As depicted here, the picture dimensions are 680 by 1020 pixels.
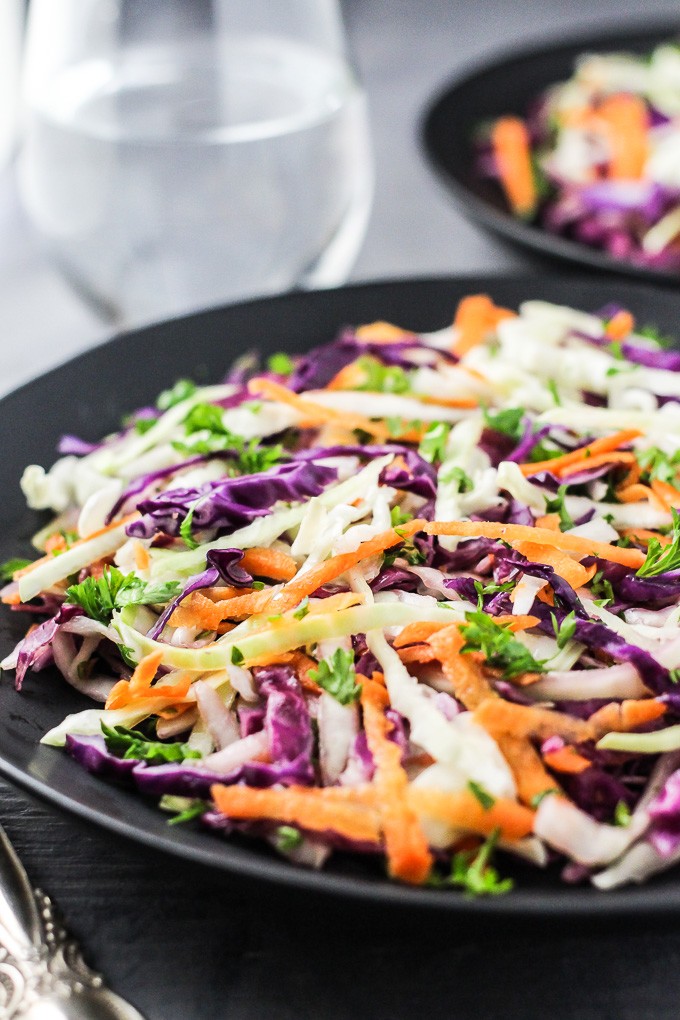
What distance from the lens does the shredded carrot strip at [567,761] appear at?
6.05 feet

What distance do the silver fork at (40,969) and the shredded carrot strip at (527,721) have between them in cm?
75

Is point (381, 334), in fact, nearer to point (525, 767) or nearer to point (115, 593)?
point (115, 593)

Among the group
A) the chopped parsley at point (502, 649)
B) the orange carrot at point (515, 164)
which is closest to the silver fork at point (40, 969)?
the chopped parsley at point (502, 649)

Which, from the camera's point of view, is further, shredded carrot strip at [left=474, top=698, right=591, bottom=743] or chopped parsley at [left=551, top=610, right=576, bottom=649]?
chopped parsley at [left=551, top=610, right=576, bottom=649]

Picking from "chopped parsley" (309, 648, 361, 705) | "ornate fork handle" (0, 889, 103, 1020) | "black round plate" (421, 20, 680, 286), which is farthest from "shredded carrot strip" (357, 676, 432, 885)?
"black round plate" (421, 20, 680, 286)

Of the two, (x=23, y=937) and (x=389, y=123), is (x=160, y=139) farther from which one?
(x=389, y=123)

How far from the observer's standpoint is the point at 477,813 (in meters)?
1.76

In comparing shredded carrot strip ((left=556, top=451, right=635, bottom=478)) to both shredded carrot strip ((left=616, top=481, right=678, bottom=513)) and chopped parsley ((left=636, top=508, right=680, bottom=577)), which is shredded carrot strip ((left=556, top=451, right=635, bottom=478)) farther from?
chopped parsley ((left=636, top=508, right=680, bottom=577))

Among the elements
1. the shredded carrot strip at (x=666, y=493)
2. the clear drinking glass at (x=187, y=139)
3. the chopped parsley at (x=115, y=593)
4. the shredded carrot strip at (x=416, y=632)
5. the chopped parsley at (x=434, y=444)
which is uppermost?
the clear drinking glass at (x=187, y=139)

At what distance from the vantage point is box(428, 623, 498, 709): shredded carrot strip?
6.36 ft

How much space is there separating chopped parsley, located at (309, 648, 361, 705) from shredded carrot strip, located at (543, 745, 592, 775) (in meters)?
0.35

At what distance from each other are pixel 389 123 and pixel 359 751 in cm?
477

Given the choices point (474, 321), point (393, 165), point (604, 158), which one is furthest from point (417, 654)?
point (393, 165)

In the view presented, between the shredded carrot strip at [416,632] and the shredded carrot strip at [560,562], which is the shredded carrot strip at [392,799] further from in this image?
the shredded carrot strip at [560,562]
